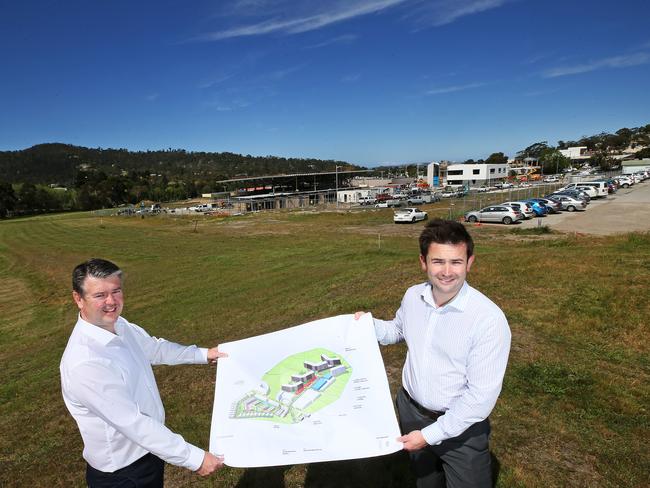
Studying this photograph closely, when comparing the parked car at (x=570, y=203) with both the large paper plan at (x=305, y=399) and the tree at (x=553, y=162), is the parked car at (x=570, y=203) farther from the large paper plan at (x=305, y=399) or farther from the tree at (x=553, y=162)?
the tree at (x=553, y=162)

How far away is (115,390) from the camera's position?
2.22 meters

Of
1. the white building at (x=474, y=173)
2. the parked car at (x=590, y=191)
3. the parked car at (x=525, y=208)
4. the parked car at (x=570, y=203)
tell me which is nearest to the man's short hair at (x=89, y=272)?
the parked car at (x=525, y=208)

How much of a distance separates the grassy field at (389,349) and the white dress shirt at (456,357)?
7.01 feet

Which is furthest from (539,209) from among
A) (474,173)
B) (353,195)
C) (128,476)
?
(474,173)

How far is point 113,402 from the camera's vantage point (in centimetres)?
221

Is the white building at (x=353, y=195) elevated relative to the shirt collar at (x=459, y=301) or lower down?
lower down

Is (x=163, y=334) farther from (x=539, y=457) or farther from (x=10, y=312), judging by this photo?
(x=10, y=312)

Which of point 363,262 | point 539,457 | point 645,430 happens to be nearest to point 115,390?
point 539,457

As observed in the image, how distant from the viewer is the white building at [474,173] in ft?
360

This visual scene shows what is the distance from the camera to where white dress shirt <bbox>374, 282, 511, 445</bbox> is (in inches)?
91.0

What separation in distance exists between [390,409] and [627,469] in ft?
10.1

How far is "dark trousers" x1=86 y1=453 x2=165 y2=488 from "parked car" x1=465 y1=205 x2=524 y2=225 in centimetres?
3176

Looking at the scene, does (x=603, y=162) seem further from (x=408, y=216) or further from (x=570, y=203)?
(x=408, y=216)

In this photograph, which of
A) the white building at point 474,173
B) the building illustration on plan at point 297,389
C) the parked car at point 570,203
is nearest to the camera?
the building illustration on plan at point 297,389
